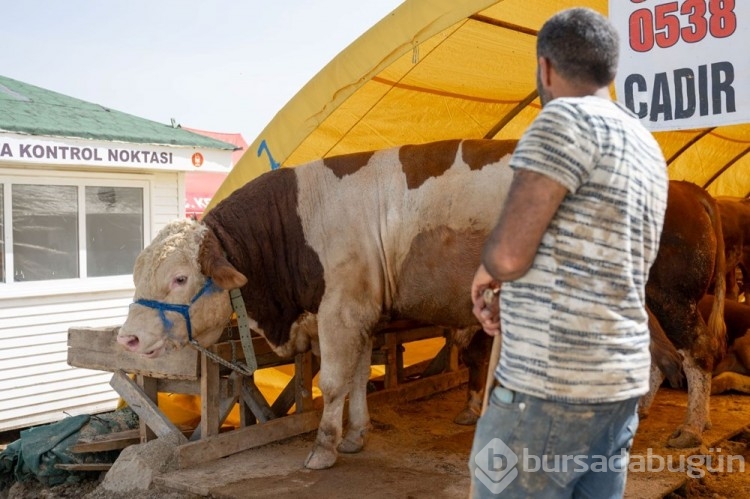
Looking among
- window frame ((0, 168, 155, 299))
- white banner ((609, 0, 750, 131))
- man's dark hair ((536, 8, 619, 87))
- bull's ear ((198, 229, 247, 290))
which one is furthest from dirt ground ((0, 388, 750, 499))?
window frame ((0, 168, 155, 299))

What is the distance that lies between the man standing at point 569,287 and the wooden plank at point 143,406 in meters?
4.09

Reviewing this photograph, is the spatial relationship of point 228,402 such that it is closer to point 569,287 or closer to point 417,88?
point 417,88

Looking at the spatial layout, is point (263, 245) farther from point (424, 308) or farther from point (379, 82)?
point (379, 82)

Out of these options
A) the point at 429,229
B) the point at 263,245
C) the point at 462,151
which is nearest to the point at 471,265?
the point at 429,229

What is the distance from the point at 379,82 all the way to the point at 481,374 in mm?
2735

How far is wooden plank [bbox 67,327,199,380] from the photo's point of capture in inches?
231

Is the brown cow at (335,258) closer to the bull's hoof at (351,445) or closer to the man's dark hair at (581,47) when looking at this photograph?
the bull's hoof at (351,445)

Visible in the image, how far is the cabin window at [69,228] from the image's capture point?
36.7 ft

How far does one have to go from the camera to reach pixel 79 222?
1195 centimetres

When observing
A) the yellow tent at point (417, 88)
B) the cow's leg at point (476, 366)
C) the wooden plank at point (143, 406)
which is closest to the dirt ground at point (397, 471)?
the cow's leg at point (476, 366)

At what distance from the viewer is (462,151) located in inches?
216

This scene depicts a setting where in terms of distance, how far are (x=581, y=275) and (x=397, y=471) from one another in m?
3.51

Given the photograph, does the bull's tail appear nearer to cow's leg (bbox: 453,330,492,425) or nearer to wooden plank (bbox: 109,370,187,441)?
cow's leg (bbox: 453,330,492,425)

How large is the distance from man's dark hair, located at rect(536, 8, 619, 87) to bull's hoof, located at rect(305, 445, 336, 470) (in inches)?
148
